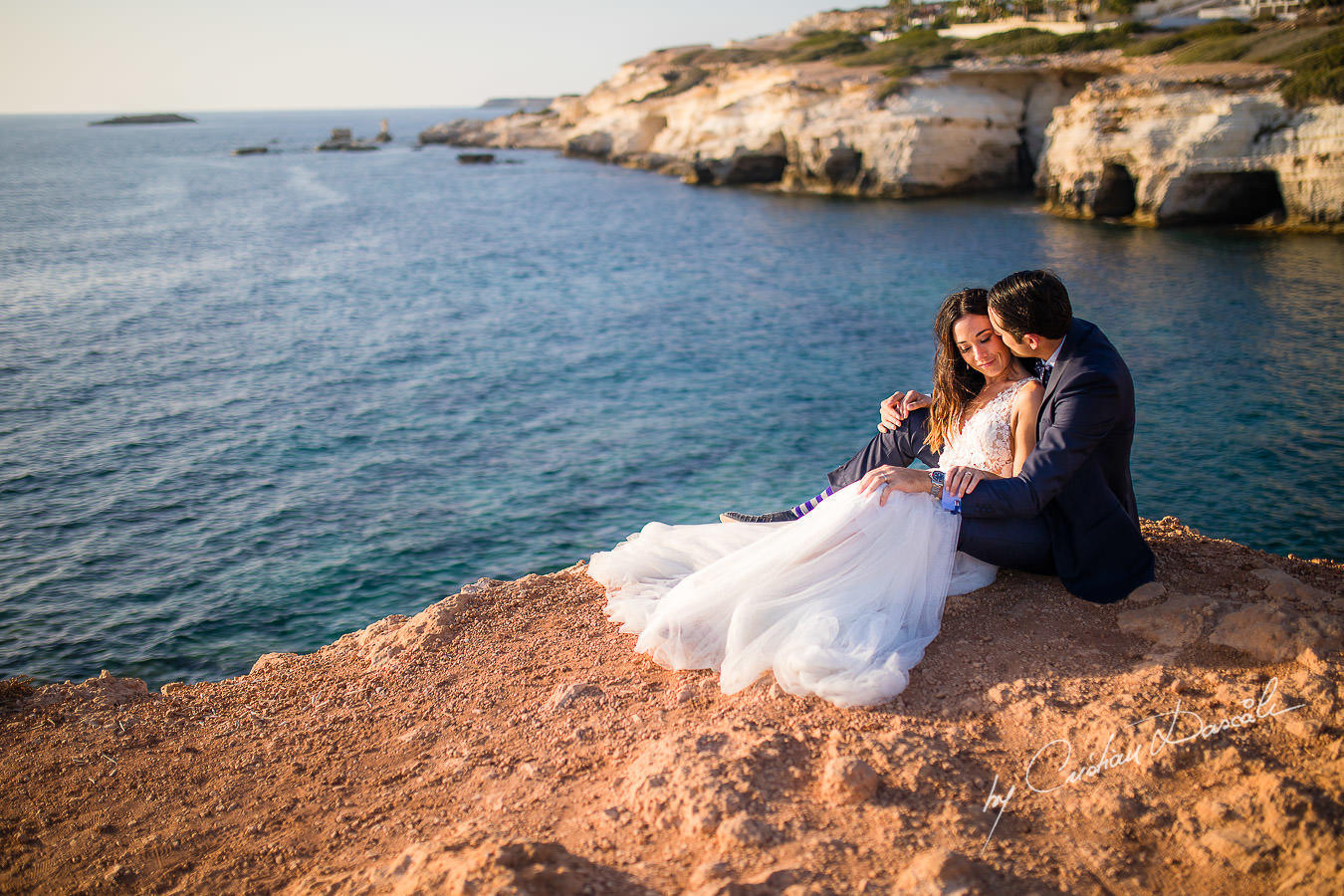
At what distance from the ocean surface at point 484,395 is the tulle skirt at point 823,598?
5134 mm

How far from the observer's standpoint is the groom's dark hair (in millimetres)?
4891

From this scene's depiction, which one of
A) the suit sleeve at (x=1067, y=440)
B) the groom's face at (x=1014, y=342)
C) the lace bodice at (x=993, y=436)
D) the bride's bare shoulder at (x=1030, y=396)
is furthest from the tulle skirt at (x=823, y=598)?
the groom's face at (x=1014, y=342)

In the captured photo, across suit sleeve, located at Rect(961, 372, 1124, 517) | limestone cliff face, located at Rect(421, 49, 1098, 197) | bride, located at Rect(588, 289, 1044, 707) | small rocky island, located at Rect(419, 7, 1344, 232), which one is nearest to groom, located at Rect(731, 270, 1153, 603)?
suit sleeve, located at Rect(961, 372, 1124, 517)

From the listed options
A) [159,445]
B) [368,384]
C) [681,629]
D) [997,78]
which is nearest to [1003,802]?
[681,629]

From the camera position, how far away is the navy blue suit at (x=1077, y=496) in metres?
4.85

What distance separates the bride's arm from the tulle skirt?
673mm

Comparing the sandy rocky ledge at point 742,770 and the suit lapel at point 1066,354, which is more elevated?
the suit lapel at point 1066,354

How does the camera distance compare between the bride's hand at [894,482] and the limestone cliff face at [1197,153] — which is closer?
the bride's hand at [894,482]

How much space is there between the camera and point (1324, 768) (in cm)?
370

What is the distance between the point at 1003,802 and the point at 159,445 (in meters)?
14.2

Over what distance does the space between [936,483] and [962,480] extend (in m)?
0.38

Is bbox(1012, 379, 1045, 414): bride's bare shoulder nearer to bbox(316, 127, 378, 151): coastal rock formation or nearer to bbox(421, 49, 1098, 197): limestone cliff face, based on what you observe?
bbox(421, 49, 1098, 197): limestone cliff face

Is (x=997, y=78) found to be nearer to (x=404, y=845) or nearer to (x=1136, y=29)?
(x=1136, y=29)

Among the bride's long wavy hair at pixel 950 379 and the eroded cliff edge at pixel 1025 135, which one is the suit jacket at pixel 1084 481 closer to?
the bride's long wavy hair at pixel 950 379
